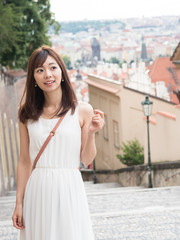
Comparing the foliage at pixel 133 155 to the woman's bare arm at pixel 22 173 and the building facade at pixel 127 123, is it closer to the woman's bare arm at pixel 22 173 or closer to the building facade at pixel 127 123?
the building facade at pixel 127 123

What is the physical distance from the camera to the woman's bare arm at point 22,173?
9.69 ft

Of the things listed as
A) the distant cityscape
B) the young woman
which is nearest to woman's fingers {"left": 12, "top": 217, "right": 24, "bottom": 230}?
the young woman

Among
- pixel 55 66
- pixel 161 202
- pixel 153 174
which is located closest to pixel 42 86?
pixel 55 66

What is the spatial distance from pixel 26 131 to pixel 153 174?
31.4 ft

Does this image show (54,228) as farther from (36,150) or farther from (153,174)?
(153,174)

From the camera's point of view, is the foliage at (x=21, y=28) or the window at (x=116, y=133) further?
the window at (x=116, y=133)

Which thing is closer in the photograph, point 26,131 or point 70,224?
point 70,224

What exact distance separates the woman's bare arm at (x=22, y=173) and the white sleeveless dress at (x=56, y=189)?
0.05 m

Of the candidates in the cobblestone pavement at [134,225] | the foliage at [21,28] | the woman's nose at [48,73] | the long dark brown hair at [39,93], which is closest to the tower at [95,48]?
the foliage at [21,28]

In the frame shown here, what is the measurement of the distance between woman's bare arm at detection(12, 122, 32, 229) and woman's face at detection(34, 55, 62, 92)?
30 centimetres

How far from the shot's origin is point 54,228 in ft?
9.24

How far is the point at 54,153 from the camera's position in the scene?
9.46 feet

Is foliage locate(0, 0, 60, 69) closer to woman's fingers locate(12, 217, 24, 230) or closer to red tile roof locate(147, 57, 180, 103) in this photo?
woman's fingers locate(12, 217, 24, 230)

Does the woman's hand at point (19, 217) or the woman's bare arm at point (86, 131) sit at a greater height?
the woman's bare arm at point (86, 131)
